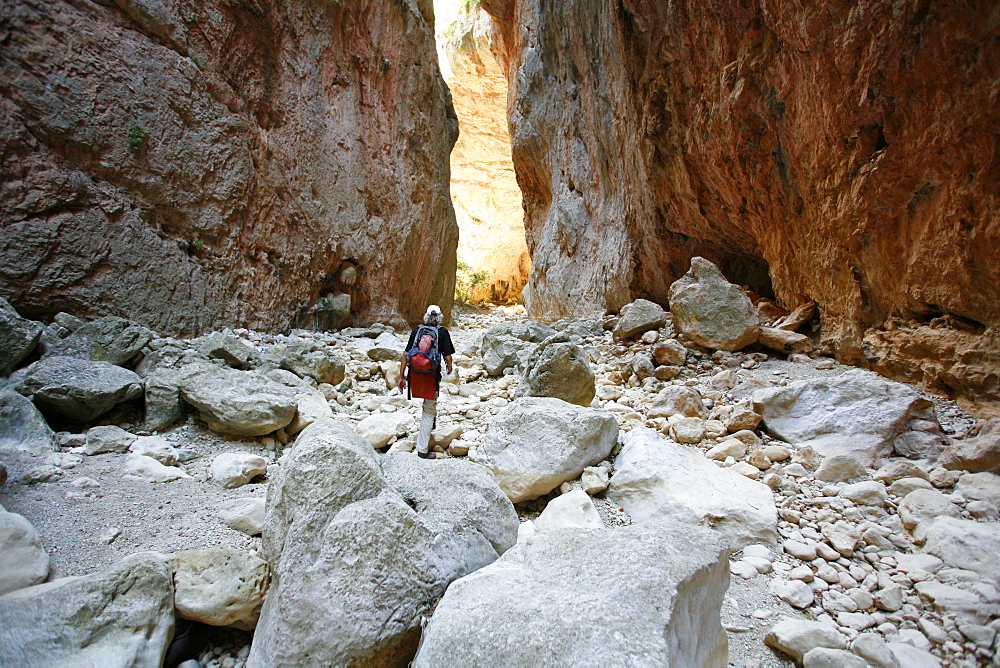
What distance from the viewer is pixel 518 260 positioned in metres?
22.8

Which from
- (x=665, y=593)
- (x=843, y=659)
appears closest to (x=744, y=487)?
(x=843, y=659)

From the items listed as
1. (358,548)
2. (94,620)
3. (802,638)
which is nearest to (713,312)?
(802,638)

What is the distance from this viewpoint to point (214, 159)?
5777 millimetres

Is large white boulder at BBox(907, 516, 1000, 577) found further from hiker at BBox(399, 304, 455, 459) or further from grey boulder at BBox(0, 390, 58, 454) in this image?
grey boulder at BBox(0, 390, 58, 454)

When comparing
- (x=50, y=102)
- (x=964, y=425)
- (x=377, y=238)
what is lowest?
(x=964, y=425)

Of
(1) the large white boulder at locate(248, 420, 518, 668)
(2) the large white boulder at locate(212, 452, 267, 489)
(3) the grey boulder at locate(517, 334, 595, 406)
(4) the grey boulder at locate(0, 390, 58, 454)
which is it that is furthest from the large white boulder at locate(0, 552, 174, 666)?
(3) the grey boulder at locate(517, 334, 595, 406)

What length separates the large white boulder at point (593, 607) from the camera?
1190 mm

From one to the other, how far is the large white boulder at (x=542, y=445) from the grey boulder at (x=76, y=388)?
8.87 feet

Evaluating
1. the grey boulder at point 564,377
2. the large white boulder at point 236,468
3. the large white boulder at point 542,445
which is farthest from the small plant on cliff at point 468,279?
the large white boulder at point 542,445

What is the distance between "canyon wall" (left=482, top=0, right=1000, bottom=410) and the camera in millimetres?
2637

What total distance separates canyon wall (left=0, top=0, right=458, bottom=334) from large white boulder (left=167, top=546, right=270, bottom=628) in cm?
410

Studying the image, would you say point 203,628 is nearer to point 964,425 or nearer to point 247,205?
point 964,425

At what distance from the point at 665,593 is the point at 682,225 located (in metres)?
6.80

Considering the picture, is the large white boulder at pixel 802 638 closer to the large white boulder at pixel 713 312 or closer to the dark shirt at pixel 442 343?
the dark shirt at pixel 442 343
